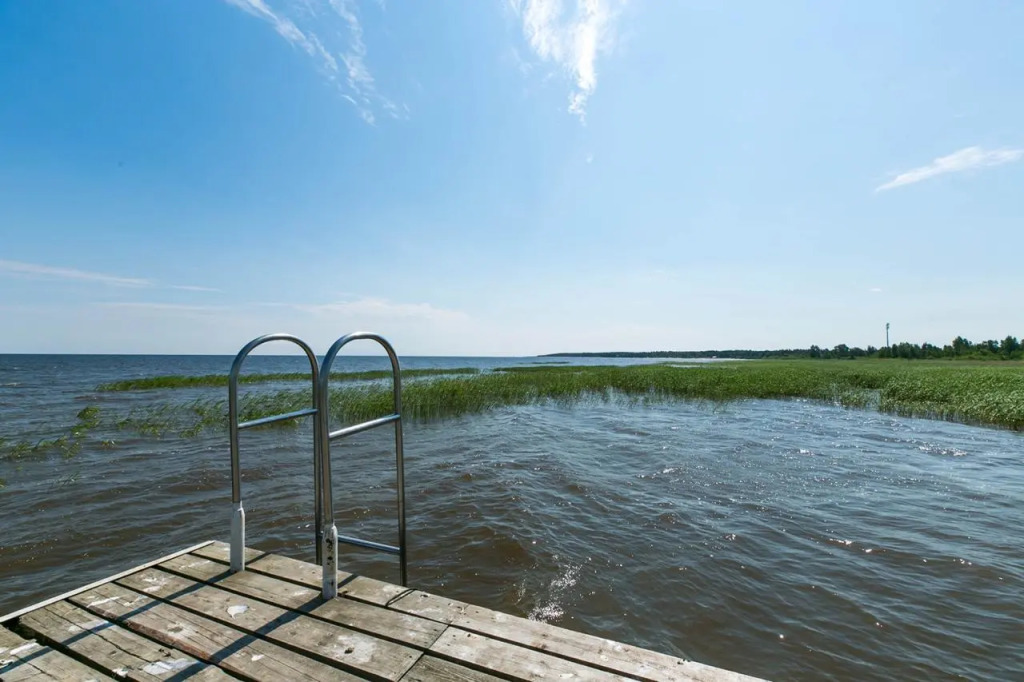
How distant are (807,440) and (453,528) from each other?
10931 mm

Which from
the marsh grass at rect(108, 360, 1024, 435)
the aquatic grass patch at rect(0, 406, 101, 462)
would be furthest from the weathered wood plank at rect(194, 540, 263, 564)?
the marsh grass at rect(108, 360, 1024, 435)

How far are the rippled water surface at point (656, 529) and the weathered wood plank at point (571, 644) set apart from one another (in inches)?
68.2

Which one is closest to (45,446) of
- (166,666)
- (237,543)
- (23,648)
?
(237,543)

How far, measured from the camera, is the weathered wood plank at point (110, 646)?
7.21 ft

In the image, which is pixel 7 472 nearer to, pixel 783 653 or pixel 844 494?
pixel 783 653

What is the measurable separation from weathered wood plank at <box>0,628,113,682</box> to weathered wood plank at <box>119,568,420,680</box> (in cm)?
55

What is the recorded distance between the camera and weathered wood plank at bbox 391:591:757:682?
2154mm

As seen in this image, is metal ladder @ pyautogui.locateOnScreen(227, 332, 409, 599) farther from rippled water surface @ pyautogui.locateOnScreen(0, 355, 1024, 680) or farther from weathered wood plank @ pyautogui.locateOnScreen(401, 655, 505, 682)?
rippled water surface @ pyautogui.locateOnScreen(0, 355, 1024, 680)

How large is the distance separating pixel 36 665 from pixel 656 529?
6060mm

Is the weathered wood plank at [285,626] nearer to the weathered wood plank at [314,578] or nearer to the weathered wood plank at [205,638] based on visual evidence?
the weathered wood plank at [205,638]

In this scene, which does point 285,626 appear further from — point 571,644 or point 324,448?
point 571,644

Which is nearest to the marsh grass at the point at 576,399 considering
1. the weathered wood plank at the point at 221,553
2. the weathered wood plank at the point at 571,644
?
the weathered wood plank at the point at 221,553

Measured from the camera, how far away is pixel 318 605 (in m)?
2.77

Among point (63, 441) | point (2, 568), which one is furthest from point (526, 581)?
point (63, 441)
